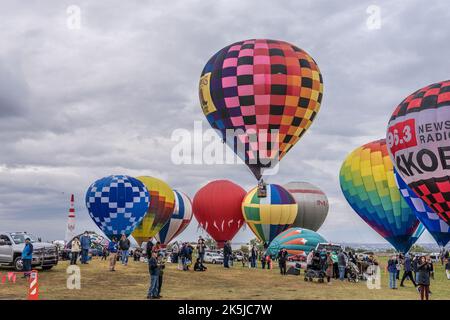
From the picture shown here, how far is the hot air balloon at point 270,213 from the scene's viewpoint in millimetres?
46594

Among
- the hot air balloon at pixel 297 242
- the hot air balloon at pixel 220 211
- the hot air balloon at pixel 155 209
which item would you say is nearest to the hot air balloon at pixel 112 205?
the hot air balloon at pixel 297 242

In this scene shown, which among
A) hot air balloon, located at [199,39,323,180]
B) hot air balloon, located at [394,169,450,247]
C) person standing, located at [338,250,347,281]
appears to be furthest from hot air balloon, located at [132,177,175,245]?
person standing, located at [338,250,347,281]

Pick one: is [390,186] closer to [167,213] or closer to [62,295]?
[167,213]

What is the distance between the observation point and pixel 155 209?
4694cm

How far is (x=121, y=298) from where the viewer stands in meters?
15.6

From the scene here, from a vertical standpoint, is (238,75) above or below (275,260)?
above

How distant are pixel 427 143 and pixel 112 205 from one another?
62.9 feet

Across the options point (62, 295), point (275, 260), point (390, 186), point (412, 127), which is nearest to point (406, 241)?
point (390, 186)

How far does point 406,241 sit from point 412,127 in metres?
13.0

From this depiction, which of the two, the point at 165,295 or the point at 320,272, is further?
the point at 320,272

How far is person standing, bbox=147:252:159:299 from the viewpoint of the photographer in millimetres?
15172

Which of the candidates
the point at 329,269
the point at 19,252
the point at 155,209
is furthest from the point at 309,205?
the point at 19,252

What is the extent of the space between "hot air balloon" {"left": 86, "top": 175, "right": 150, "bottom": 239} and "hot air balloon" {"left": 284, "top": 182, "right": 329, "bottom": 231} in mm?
26374
